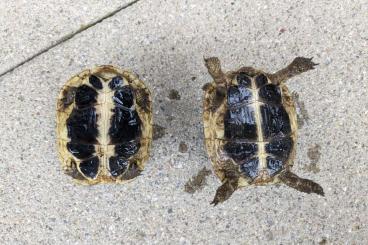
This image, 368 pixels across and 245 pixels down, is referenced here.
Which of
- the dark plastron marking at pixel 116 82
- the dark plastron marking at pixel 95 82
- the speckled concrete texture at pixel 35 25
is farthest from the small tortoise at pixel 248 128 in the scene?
the speckled concrete texture at pixel 35 25

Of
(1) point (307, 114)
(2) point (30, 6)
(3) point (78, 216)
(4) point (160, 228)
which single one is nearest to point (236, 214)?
(4) point (160, 228)

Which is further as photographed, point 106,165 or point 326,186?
point 326,186

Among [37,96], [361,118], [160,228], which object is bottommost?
[160,228]

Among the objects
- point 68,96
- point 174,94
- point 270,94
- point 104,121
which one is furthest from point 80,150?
point 270,94

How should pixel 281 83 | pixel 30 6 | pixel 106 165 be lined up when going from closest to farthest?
pixel 106 165
pixel 281 83
pixel 30 6

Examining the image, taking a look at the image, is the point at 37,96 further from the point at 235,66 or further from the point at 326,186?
the point at 326,186

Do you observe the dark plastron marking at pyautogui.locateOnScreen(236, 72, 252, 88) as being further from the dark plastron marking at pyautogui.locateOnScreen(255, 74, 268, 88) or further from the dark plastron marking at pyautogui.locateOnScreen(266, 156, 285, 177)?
the dark plastron marking at pyautogui.locateOnScreen(266, 156, 285, 177)

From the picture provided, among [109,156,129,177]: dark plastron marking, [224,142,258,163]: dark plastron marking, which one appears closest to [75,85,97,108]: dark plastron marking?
[109,156,129,177]: dark plastron marking

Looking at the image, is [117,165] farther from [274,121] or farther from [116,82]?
[274,121]
